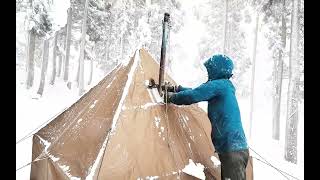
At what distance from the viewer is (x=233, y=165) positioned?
12.6ft

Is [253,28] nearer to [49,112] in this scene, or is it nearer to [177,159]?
[49,112]

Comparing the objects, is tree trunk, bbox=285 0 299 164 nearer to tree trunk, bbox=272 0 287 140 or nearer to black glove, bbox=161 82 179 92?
tree trunk, bbox=272 0 287 140

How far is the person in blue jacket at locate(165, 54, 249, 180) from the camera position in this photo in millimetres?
3875

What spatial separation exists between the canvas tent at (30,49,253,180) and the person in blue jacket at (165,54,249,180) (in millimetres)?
662

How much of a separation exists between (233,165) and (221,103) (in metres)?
0.67

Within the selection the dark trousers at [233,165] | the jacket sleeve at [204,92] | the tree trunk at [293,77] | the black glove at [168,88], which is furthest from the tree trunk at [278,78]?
the dark trousers at [233,165]

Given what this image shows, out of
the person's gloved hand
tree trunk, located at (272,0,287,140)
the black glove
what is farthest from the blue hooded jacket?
tree trunk, located at (272,0,287,140)

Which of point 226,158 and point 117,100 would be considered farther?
point 117,100

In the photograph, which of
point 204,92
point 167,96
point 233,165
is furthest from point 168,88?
point 233,165

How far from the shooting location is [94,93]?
16.7ft

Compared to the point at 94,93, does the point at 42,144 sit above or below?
below

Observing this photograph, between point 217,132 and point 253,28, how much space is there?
21.0 metres

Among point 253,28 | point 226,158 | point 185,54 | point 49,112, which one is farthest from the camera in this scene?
point 185,54
